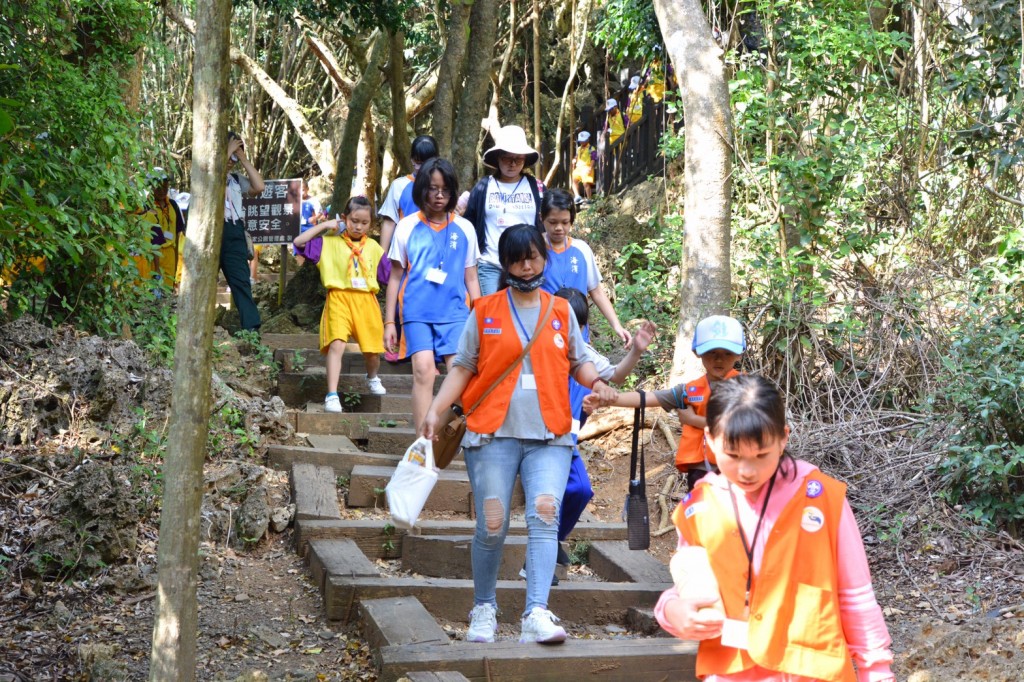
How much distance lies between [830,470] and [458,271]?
2864mm

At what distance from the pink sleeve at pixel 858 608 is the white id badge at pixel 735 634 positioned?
232 mm

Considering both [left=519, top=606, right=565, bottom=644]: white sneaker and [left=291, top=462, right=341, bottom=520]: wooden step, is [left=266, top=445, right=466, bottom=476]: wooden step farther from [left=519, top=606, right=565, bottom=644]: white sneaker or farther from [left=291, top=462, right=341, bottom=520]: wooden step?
[left=519, top=606, right=565, bottom=644]: white sneaker

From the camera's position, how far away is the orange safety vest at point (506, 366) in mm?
4348

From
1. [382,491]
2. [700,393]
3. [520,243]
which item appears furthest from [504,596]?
[520,243]

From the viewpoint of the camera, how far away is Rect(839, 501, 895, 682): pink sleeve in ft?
7.79

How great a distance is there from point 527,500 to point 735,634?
→ 200 centimetres

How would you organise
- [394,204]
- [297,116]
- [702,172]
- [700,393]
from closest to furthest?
[700,393] → [394,204] → [702,172] → [297,116]

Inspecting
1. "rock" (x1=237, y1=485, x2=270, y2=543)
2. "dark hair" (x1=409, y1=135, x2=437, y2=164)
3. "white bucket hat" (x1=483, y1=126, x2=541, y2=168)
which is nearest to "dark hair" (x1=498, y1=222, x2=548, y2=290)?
"white bucket hat" (x1=483, y1=126, x2=541, y2=168)

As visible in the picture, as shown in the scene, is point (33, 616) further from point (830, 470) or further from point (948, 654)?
point (830, 470)

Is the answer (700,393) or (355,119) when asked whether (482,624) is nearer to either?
(700,393)

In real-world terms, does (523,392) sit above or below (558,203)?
below

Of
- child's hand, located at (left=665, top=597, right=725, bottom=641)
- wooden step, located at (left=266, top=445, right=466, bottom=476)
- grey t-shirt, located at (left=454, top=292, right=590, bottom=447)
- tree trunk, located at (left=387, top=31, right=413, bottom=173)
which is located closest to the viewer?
child's hand, located at (left=665, top=597, right=725, bottom=641)

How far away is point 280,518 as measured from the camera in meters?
6.01

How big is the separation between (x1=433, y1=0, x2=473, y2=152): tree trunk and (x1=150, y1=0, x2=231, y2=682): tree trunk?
7355 millimetres
